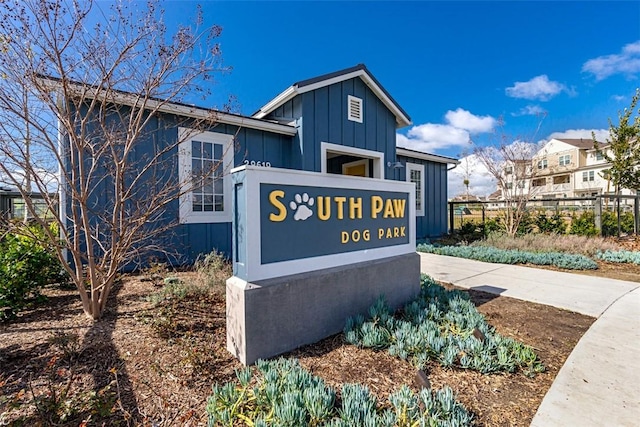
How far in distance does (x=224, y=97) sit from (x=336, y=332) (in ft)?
12.3

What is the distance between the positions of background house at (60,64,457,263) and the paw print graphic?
3.52 ft

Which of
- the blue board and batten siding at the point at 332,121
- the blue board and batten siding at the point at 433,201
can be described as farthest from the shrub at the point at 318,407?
the blue board and batten siding at the point at 433,201

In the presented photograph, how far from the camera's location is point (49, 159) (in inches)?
137

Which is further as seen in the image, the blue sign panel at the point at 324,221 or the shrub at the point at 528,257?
the shrub at the point at 528,257

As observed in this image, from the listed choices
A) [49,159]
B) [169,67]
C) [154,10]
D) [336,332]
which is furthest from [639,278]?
[49,159]

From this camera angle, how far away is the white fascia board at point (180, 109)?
3215mm

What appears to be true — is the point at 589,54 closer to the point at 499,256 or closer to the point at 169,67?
the point at 499,256

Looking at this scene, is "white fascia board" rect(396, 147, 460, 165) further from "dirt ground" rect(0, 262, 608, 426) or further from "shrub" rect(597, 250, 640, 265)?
"dirt ground" rect(0, 262, 608, 426)

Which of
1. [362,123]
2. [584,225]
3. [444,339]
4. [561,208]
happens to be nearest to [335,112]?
[362,123]

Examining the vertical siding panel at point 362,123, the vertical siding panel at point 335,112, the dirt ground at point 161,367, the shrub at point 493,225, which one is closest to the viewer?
the dirt ground at point 161,367

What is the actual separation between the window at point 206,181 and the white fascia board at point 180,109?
39 cm

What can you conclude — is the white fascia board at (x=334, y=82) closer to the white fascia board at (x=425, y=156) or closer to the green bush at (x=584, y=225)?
the white fascia board at (x=425, y=156)

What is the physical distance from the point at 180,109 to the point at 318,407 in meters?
5.45

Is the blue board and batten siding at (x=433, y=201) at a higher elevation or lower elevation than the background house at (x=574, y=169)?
lower
